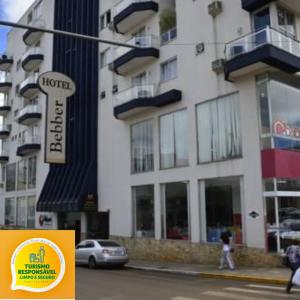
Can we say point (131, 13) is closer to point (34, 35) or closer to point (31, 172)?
point (34, 35)

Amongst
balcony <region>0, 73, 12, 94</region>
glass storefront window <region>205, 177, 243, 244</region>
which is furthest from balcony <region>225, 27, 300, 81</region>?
balcony <region>0, 73, 12, 94</region>


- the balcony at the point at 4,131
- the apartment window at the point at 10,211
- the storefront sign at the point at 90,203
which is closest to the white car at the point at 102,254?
the storefront sign at the point at 90,203

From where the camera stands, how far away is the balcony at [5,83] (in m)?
51.8

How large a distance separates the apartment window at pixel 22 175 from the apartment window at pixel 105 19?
1677 cm

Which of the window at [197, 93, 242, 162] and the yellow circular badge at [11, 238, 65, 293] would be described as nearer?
the yellow circular badge at [11, 238, 65, 293]

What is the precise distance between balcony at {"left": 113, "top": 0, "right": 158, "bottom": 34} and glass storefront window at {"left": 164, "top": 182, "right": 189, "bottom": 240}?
33.7 feet

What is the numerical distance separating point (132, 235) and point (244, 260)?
29.8 ft

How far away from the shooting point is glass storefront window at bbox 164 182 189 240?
2494 cm

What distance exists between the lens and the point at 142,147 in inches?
1125

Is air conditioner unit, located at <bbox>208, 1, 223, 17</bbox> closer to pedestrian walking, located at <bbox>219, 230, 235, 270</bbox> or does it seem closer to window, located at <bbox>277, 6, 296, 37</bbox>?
window, located at <bbox>277, 6, 296, 37</bbox>

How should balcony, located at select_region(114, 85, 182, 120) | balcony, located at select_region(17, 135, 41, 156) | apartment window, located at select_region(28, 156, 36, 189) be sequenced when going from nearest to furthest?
balcony, located at select_region(114, 85, 182, 120)
balcony, located at select_region(17, 135, 41, 156)
apartment window, located at select_region(28, 156, 36, 189)

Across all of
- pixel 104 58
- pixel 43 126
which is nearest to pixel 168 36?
pixel 104 58

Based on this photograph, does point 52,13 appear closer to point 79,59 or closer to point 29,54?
point 29,54

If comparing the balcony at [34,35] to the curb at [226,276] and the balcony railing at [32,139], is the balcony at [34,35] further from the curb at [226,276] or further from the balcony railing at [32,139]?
the curb at [226,276]
